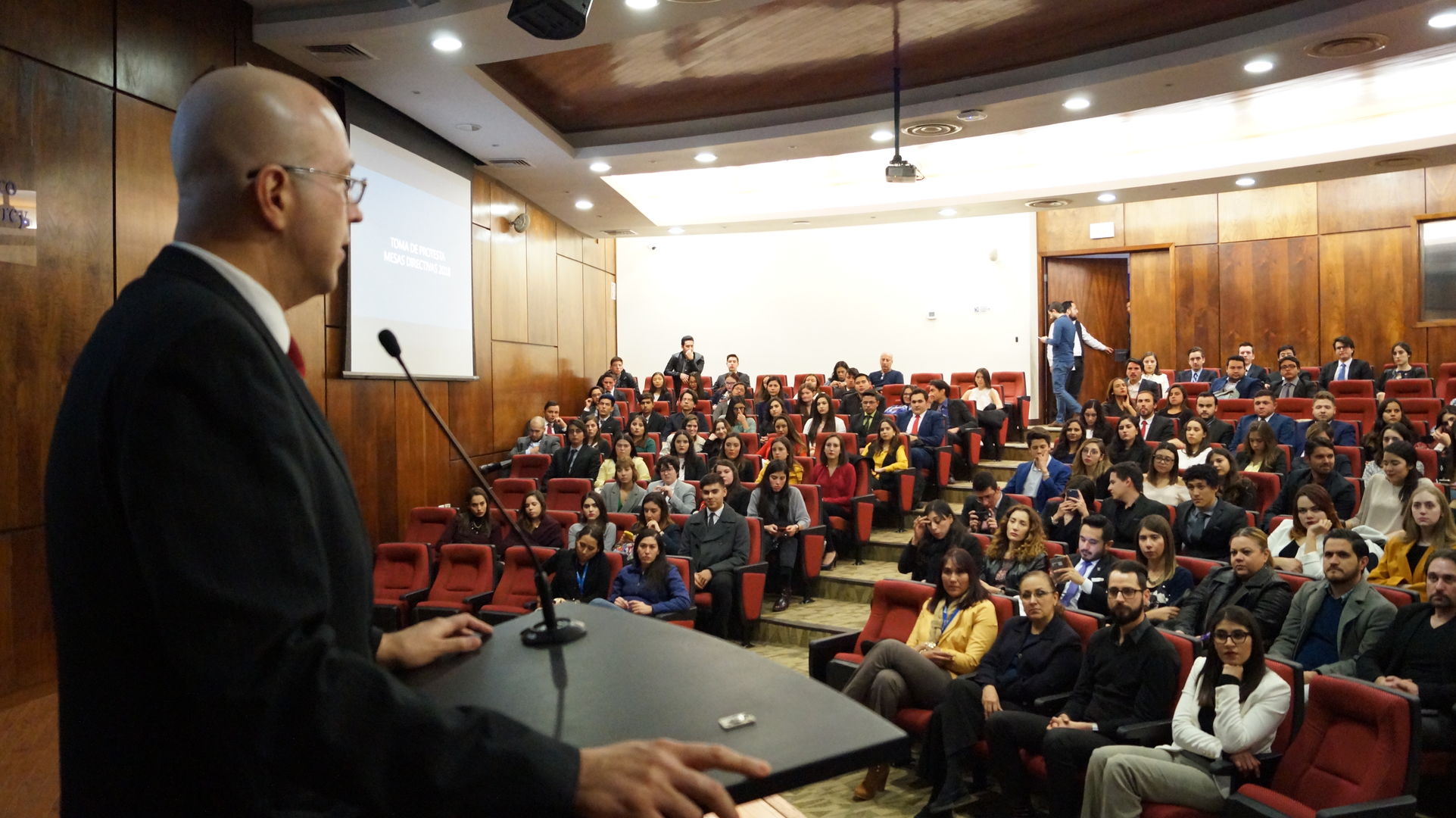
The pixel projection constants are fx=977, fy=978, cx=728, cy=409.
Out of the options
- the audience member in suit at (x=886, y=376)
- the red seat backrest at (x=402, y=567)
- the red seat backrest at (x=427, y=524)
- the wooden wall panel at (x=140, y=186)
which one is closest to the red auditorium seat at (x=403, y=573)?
the red seat backrest at (x=402, y=567)

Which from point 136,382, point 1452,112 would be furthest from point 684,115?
point 136,382

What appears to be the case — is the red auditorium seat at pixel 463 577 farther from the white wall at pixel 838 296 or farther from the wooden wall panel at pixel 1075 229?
the wooden wall panel at pixel 1075 229

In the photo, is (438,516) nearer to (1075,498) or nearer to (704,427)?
(704,427)

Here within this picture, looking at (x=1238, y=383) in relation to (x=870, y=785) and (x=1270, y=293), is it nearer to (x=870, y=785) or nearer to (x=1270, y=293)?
(x=1270, y=293)

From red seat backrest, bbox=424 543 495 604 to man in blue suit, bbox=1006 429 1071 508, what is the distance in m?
3.32

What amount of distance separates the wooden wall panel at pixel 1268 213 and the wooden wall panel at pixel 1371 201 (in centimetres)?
12

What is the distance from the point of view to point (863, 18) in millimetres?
5590

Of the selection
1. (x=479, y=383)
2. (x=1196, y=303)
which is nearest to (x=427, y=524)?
(x=479, y=383)

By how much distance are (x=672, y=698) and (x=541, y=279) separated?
910cm

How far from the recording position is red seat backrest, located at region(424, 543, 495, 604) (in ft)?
17.9

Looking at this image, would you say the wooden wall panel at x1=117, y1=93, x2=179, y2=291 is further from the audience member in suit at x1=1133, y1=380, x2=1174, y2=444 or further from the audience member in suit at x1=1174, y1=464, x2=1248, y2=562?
the audience member in suit at x1=1133, y1=380, x2=1174, y2=444

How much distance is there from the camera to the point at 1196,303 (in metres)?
11.1

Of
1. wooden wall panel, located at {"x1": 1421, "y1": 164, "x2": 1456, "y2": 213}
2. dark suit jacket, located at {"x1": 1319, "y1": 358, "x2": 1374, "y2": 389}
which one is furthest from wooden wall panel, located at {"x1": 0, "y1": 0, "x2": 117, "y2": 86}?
wooden wall panel, located at {"x1": 1421, "y1": 164, "x2": 1456, "y2": 213}

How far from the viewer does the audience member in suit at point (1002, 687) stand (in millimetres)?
3600
